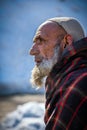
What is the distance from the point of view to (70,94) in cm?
96

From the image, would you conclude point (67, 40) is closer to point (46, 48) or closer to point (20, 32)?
point (46, 48)

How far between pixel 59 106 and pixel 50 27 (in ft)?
1.13

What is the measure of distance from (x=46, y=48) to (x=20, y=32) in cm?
145

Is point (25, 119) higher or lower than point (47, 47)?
lower

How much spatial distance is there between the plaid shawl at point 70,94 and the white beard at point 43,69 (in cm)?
15

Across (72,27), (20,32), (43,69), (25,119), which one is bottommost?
(25,119)

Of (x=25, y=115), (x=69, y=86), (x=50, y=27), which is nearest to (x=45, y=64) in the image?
(x=50, y=27)

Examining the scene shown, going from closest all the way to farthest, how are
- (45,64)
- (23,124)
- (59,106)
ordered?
(59,106), (45,64), (23,124)

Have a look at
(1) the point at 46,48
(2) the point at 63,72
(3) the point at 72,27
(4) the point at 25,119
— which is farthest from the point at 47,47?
(4) the point at 25,119

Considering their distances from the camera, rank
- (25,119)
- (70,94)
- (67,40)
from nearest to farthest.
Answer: (70,94), (67,40), (25,119)

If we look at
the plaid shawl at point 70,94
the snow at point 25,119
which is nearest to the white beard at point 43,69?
the plaid shawl at point 70,94

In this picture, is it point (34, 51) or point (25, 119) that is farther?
point (25, 119)

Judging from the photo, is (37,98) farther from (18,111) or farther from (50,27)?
(50,27)

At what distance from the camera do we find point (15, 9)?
2658mm
